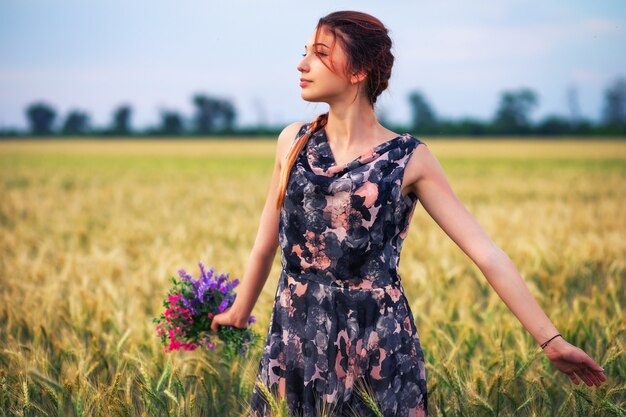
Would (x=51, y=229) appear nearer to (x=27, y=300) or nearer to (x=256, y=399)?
(x=27, y=300)

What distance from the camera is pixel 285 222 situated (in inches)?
74.0

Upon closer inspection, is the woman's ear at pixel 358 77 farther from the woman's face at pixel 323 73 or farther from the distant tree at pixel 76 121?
the distant tree at pixel 76 121

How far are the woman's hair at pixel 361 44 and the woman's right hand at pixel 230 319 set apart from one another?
474 millimetres

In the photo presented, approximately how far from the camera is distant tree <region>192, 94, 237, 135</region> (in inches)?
2832

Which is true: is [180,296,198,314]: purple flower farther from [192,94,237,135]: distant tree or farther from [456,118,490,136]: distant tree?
[192,94,237,135]: distant tree

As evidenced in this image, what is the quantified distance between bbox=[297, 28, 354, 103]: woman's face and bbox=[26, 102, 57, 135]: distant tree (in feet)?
262

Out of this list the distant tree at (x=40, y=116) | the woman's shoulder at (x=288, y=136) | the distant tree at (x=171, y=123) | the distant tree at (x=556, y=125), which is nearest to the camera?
the woman's shoulder at (x=288, y=136)

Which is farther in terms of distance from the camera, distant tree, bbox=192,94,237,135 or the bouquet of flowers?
distant tree, bbox=192,94,237,135

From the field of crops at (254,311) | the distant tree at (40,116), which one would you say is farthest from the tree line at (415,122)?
the field of crops at (254,311)

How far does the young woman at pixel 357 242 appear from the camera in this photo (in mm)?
1774

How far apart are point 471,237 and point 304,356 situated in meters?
0.54

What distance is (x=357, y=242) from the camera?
178 cm

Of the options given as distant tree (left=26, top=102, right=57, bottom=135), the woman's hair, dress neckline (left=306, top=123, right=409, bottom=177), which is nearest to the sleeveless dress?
dress neckline (left=306, top=123, right=409, bottom=177)

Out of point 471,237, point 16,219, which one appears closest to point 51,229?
point 16,219
